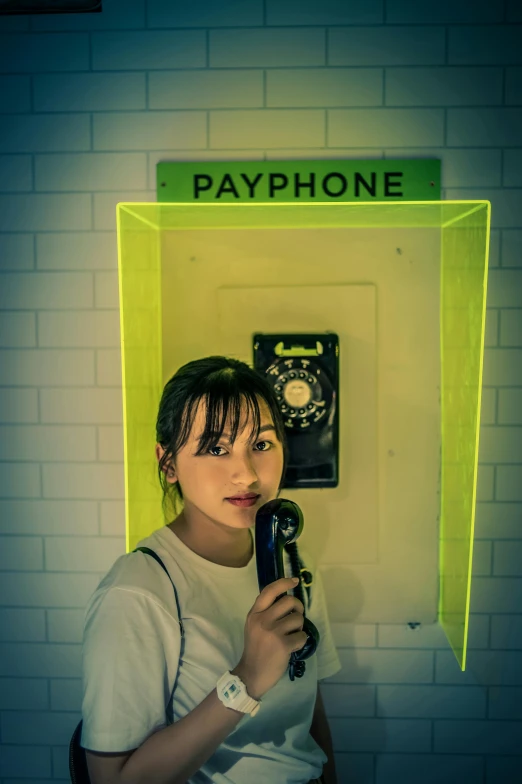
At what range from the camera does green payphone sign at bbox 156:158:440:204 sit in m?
2.06

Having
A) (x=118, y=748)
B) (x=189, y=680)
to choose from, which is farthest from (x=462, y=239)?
(x=118, y=748)

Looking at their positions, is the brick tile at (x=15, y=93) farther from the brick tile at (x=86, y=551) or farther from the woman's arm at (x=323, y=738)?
the woman's arm at (x=323, y=738)

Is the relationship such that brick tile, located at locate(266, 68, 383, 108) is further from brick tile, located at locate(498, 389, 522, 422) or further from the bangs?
the bangs

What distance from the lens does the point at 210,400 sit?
1396 mm

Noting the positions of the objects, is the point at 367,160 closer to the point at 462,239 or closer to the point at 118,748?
the point at 462,239

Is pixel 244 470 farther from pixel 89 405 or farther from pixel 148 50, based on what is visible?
pixel 148 50

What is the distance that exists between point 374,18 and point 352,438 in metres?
1.30

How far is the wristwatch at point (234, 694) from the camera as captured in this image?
45.3 inches

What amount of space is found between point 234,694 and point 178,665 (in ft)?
0.58

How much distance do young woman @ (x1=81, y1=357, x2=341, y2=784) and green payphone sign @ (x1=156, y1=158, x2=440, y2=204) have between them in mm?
804

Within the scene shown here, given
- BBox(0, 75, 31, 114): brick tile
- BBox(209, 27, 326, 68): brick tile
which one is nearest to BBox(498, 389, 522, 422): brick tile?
BBox(209, 27, 326, 68): brick tile

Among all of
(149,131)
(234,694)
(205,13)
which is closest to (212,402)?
(234,694)

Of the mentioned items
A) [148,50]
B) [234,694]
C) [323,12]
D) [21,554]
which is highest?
[323,12]

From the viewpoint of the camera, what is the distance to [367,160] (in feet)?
6.79
